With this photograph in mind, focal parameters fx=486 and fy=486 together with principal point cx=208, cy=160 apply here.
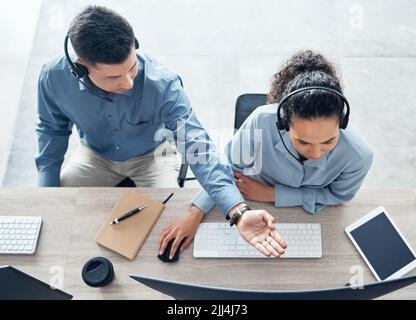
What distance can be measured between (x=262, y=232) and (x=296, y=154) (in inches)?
11.1

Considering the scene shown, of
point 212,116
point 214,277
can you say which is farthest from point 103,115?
point 212,116

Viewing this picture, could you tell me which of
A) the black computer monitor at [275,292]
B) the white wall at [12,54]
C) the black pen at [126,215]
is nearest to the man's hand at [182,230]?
the black pen at [126,215]

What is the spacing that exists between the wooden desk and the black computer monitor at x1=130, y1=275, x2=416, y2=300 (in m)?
0.32

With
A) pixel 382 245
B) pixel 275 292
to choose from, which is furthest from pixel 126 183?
pixel 275 292

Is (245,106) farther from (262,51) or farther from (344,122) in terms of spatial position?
(262,51)

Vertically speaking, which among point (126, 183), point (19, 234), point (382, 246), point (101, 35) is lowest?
point (126, 183)

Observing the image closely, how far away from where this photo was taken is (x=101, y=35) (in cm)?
139

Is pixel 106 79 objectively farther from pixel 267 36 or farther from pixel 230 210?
pixel 267 36

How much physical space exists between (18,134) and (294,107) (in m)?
1.84

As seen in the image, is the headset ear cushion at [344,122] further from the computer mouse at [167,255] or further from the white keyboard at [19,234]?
the white keyboard at [19,234]

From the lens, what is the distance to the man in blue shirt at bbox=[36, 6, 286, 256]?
141 centimetres

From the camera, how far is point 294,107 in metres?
1.33
